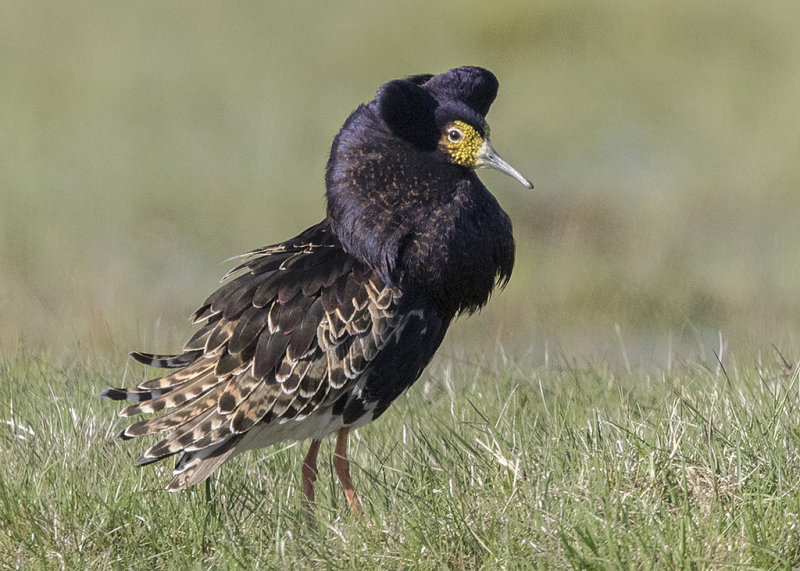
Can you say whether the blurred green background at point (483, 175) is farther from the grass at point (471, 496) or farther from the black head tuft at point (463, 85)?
the black head tuft at point (463, 85)

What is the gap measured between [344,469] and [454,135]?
140cm

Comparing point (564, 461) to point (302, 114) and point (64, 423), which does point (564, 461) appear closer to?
point (64, 423)

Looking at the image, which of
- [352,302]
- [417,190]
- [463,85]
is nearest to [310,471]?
[352,302]

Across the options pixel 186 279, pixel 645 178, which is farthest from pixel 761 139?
pixel 186 279

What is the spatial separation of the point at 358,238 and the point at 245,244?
4949 mm

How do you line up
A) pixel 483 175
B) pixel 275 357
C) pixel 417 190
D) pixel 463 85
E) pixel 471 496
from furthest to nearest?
1. pixel 483 175
2. pixel 463 85
3. pixel 417 190
4. pixel 275 357
5. pixel 471 496

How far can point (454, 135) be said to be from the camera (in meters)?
5.42

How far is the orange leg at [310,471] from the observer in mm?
5230

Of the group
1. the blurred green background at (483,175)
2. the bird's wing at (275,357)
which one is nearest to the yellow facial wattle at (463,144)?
the bird's wing at (275,357)

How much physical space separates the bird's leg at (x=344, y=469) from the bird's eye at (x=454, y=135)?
1.23m

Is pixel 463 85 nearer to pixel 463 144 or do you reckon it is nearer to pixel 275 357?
pixel 463 144

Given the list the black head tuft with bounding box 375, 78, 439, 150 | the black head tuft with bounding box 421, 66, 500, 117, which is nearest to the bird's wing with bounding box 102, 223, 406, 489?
the black head tuft with bounding box 375, 78, 439, 150

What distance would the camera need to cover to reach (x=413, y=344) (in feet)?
17.4

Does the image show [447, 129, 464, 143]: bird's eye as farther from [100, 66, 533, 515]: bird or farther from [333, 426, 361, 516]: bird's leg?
[333, 426, 361, 516]: bird's leg
